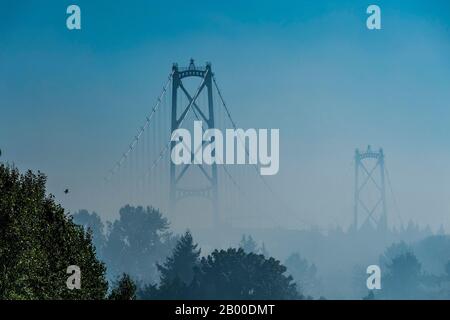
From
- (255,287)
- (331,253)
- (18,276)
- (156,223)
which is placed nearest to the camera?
(18,276)

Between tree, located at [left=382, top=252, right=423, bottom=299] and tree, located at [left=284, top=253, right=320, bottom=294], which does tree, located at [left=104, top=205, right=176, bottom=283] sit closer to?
tree, located at [left=284, top=253, right=320, bottom=294]

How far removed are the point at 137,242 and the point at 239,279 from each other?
3652 centimetres

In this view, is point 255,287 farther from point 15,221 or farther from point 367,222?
point 15,221

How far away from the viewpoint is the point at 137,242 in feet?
290

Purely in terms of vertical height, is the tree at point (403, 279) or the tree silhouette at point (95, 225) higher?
the tree silhouette at point (95, 225)

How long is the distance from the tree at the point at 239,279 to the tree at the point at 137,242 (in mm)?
31948

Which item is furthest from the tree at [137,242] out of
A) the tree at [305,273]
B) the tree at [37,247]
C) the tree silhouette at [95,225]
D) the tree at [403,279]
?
the tree at [37,247]

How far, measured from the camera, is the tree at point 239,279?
53438 mm

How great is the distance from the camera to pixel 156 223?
3430 inches

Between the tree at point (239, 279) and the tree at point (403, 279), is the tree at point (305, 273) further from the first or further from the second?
the tree at point (239, 279)

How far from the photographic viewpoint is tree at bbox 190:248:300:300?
53.4 meters
